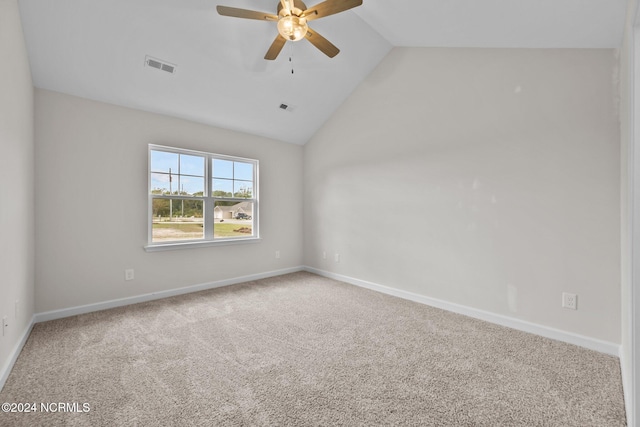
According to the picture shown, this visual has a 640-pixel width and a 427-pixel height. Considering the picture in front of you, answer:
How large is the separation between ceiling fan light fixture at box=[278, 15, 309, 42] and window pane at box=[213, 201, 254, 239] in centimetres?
261

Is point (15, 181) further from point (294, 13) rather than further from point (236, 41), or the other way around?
point (294, 13)

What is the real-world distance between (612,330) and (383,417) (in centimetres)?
206

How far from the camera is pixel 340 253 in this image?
4359mm

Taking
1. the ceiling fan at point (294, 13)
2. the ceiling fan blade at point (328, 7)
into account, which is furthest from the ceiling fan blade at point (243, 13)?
the ceiling fan blade at point (328, 7)

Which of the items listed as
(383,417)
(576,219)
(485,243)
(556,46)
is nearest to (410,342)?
(383,417)

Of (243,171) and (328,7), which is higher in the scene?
(328,7)

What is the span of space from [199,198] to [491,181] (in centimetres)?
357

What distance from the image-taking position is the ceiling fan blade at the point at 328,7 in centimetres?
199

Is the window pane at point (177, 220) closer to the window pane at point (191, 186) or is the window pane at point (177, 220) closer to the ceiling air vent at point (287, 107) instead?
the window pane at point (191, 186)

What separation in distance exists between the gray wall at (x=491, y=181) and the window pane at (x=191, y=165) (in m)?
2.08

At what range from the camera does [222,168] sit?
163 inches

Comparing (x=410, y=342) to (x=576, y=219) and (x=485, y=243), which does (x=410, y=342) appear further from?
(x=576, y=219)

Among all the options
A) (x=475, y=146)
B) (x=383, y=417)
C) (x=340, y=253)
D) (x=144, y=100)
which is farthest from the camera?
(x=340, y=253)

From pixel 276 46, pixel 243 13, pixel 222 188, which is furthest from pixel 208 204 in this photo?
pixel 243 13
